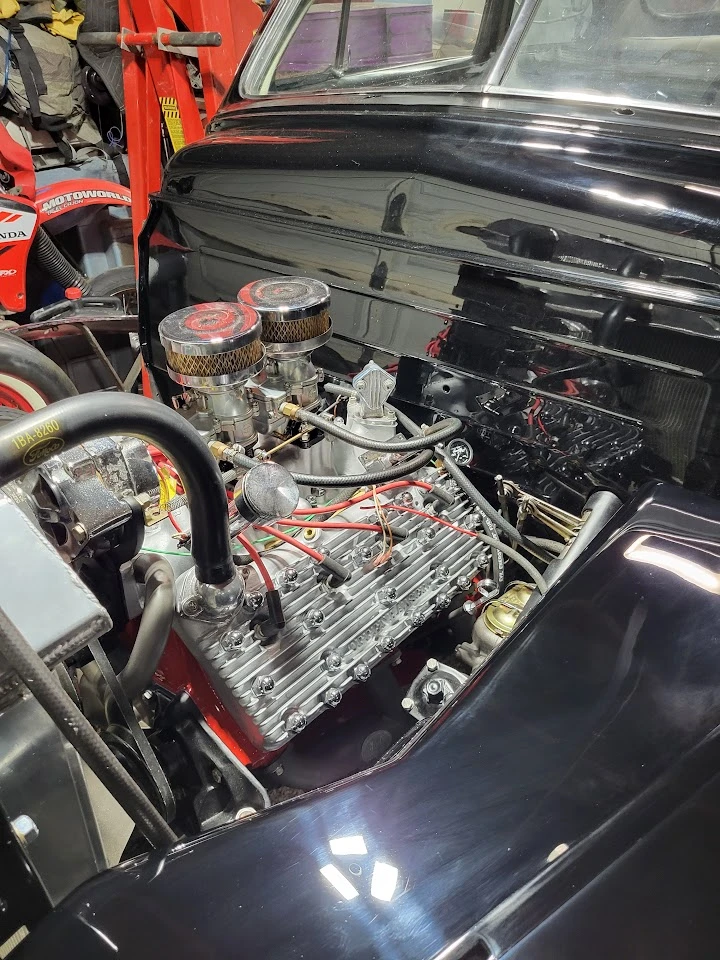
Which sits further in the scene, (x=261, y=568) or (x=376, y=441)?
(x=376, y=441)

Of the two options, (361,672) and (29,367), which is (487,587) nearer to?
(361,672)

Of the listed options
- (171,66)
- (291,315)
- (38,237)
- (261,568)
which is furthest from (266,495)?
(38,237)

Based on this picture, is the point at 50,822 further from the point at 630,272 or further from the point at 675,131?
the point at 675,131

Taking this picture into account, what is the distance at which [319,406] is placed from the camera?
1.52 meters

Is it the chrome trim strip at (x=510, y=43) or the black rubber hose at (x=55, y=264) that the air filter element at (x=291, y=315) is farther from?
the black rubber hose at (x=55, y=264)

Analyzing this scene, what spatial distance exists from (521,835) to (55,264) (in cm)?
392

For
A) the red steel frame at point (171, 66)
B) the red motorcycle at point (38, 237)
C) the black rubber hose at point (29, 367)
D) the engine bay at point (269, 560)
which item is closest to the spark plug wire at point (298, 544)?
the engine bay at point (269, 560)

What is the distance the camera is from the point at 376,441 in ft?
4.48

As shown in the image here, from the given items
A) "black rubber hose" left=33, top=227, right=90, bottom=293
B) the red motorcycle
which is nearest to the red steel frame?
the red motorcycle

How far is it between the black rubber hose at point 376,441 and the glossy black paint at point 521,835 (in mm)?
572

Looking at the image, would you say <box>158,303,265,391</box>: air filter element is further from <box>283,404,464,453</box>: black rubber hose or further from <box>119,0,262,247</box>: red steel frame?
<box>119,0,262,247</box>: red steel frame

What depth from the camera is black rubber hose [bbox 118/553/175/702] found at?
1032 millimetres

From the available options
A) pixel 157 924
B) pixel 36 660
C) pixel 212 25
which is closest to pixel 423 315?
pixel 36 660

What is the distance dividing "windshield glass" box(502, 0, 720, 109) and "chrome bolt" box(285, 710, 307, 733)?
56.5 inches
